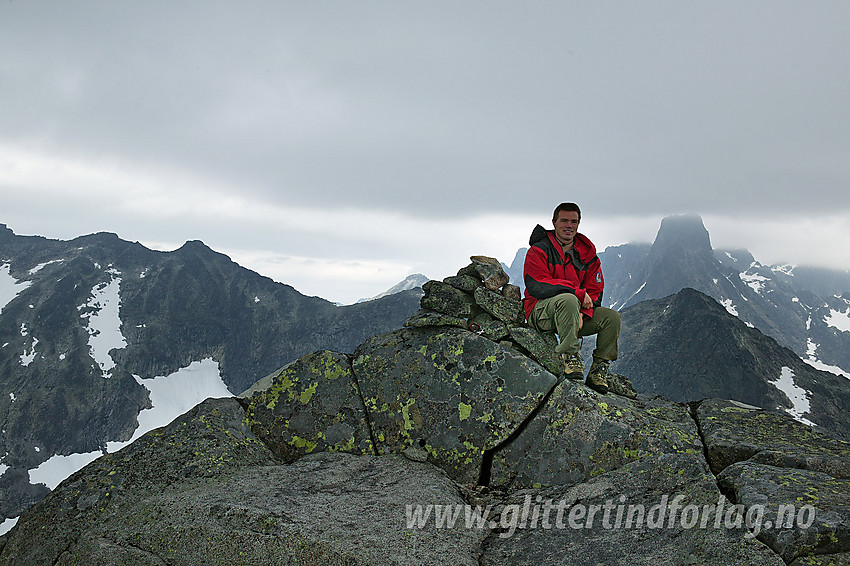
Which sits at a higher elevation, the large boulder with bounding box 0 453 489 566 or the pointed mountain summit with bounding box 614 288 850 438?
the large boulder with bounding box 0 453 489 566

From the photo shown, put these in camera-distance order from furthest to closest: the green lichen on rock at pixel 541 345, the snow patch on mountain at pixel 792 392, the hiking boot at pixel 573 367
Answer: the snow patch on mountain at pixel 792 392 → the green lichen on rock at pixel 541 345 → the hiking boot at pixel 573 367

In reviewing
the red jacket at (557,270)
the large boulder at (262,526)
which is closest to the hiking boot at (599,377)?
the red jacket at (557,270)

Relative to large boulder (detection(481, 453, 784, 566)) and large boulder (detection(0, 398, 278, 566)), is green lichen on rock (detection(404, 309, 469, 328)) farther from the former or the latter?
large boulder (detection(0, 398, 278, 566))

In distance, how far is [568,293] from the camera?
11.1 meters

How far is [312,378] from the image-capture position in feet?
37.2

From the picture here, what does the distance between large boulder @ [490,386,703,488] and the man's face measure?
13.2ft

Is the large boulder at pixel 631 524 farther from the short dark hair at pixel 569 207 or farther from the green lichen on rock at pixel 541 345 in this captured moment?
the short dark hair at pixel 569 207

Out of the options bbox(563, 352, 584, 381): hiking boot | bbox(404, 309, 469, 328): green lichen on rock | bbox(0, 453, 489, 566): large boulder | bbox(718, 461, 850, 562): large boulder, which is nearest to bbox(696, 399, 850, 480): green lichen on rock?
bbox(718, 461, 850, 562): large boulder

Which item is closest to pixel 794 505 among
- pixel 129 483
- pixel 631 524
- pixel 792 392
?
pixel 631 524

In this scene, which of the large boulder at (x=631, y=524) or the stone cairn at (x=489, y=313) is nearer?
the large boulder at (x=631, y=524)

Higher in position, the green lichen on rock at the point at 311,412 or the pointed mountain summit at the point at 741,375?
the green lichen on rock at the point at 311,412

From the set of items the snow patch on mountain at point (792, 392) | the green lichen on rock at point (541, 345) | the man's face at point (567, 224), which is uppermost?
the man's face at point (567, 224)

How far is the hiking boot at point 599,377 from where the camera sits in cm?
1109

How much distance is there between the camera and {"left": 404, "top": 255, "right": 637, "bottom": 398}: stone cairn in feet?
37.6
